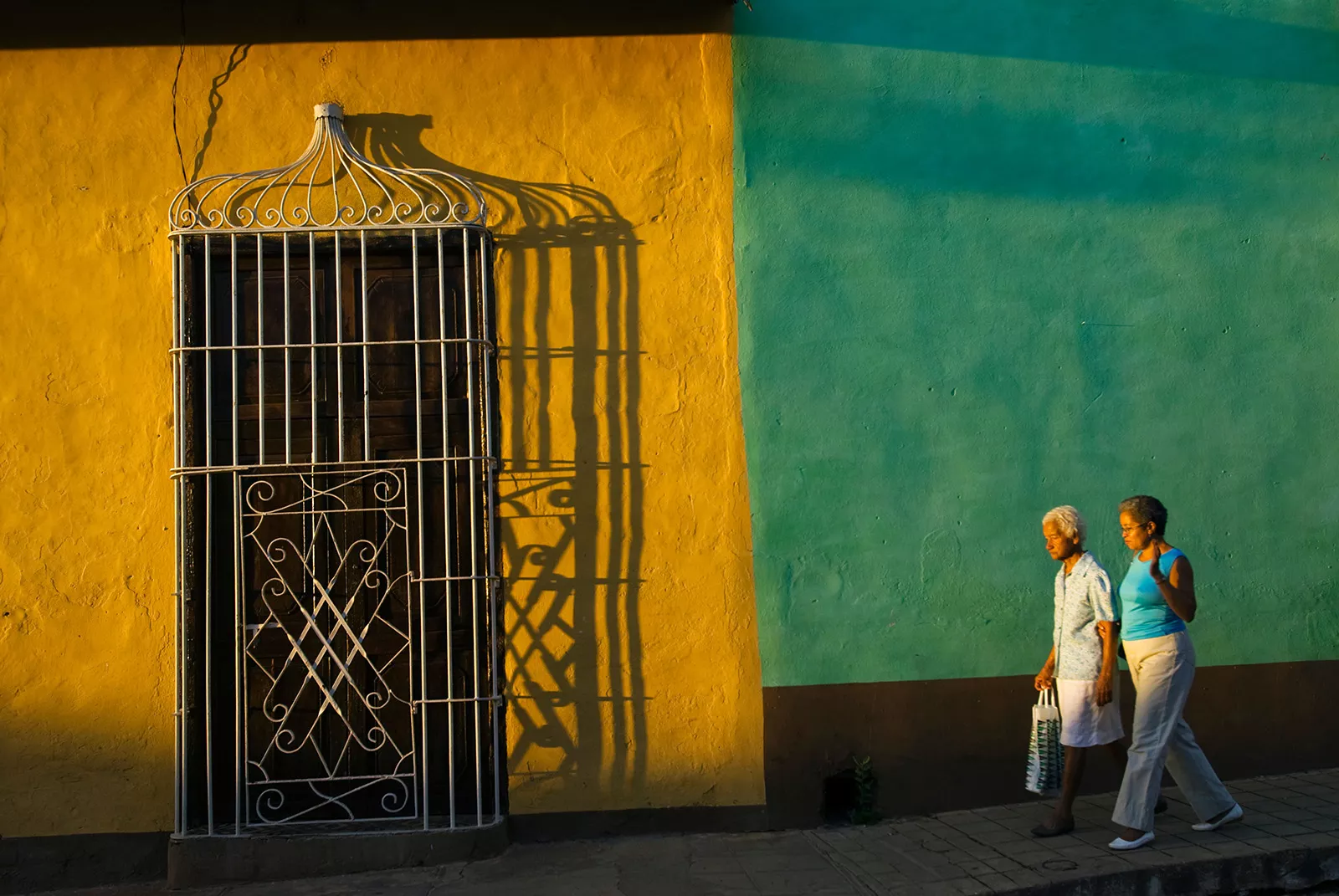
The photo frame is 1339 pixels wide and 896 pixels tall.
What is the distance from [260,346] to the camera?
5.13 meters

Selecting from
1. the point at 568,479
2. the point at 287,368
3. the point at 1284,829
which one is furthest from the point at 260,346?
the point at 1284,829

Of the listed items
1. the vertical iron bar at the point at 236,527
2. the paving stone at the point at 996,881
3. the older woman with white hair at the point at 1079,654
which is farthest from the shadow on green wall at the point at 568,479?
the older woman with white hair at the point at 1079,654

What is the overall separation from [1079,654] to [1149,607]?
0.32 meters

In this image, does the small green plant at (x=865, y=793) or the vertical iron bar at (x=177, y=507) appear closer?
the vertical iron bar at (x=177, y=507)

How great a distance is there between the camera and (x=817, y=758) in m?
5.23

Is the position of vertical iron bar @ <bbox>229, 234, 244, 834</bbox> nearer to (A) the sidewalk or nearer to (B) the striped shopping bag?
(A) the sidewalk

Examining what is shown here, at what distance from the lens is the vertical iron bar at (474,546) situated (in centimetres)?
508

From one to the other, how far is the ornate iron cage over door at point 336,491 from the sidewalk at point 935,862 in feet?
1.37

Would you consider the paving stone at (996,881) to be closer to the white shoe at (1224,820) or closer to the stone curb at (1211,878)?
the stone curb at (1211,878)

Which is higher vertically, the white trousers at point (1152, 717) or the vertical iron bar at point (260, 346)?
the vertical iron bar at point (260, 346)

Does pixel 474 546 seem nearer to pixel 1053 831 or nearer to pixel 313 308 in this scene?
pixel 313 308

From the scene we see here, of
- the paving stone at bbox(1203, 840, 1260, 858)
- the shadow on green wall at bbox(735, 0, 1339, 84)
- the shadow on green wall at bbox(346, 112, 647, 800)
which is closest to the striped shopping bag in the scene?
the paving stone at bbox(1203, 840, 1260, 858)

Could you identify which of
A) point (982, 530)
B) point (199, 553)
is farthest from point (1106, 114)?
point (199, 553)

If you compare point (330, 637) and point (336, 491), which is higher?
point (336, 491)
